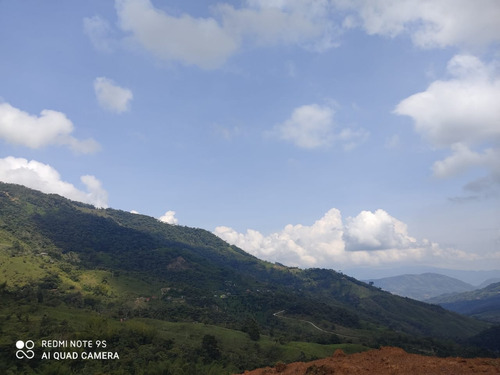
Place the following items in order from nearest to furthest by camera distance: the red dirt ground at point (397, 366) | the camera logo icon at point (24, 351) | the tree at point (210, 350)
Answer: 1. the red dirt ground at point (397, 366)
2. the camera logo icon at point (24, 351)
3. the tree at point (210, 350)

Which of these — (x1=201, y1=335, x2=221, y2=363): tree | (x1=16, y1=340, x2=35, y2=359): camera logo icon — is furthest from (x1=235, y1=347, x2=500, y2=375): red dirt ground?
(x1=201, y1=335, x2=221, y2=363): tree

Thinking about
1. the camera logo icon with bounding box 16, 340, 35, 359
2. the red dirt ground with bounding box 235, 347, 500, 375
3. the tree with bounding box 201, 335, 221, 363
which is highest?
the red dirt ground with bounding box 235, 347, 500, 375

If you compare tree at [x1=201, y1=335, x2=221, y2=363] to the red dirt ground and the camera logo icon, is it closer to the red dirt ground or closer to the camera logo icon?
the camera logo icon

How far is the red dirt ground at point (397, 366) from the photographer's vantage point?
29094 mm

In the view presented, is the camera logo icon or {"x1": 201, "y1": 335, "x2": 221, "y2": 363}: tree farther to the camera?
{"x1": 201, "y1": 335, "x2": 221, "y2": 363}: tree

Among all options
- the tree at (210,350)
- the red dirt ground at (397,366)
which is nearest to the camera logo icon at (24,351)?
the tree at (210,350)

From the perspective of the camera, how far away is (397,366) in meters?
31.4

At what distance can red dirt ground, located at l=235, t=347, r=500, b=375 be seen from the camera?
29.1 meters

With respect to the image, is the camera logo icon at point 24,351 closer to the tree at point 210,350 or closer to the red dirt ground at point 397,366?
the tree at point 210,350

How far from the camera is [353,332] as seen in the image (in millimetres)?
177375

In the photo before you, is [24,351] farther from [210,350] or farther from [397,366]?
[397,366]

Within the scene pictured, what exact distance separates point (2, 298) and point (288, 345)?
87.1 meters

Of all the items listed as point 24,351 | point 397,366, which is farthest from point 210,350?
point 397,366

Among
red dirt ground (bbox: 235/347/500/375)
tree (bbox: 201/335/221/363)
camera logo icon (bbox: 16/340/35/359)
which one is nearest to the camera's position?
red dirt ground (bbox: 235/347/500/375)
